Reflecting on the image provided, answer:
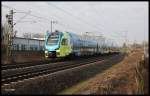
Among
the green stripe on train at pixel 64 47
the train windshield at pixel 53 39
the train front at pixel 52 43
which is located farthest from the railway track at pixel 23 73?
the train windshield at pixel 53 39

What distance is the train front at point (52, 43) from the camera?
1676 inches

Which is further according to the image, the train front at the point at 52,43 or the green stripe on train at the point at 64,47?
the green stripe on train at the point at 64,47

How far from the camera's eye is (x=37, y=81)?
18.8 meters

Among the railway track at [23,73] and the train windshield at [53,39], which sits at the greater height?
the train windshield at [53,39]

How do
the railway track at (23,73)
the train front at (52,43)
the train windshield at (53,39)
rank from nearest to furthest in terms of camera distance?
the railway track at (23,73)
the train front at (52,43)
the train windshield at (53,39)

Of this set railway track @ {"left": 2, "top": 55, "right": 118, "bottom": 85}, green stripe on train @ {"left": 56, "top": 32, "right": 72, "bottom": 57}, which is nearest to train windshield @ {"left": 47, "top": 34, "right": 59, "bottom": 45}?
green stripe on train @ {"left": 56, "top": 32, "right": 72, "bottom": 57}

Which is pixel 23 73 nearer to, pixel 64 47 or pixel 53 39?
pixel 53 39

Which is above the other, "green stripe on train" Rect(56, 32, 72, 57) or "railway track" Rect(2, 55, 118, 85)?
"green stripe on train" Rect(56, 32, 72, 57)

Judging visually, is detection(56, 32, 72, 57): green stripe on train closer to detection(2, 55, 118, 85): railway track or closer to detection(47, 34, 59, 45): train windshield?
detection(47, 34, 59, 45): train windshield

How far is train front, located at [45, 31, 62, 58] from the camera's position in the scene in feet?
140

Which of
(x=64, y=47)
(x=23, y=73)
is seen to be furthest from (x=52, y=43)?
(x=23, y=73)

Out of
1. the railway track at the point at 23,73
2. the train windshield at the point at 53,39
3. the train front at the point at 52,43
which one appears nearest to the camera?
the railway track at the point at 23,73

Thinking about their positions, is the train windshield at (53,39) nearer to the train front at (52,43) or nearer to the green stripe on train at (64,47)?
the train front at (52,43)

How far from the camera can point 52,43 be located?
43.1 meters
